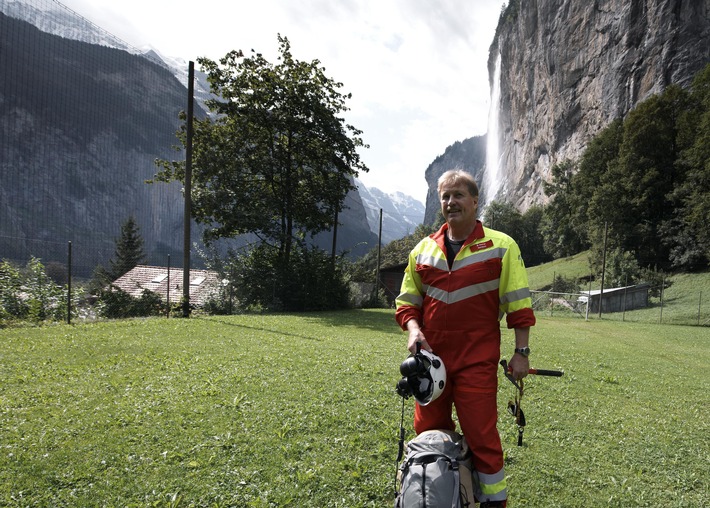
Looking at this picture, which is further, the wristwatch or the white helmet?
the wristwatch

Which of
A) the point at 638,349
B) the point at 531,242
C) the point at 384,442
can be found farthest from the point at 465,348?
the point at 531,242

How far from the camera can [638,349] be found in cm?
1466

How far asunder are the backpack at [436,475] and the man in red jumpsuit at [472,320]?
18cm

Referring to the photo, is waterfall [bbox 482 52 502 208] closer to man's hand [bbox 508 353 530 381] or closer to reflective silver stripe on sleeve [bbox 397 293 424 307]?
reflective silver stripe on sleeve [bbox 397 293 424 307]

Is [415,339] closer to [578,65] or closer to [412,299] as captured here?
[412,299]

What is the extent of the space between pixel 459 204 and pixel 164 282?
20.4 meters

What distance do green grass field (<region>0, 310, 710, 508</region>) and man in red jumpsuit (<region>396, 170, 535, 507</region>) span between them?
1.21m

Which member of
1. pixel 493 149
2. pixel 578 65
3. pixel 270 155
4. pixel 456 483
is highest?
pixel 493 149

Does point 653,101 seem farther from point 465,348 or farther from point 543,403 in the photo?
point 465,348

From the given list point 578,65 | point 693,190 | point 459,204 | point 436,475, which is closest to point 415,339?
point 436,475

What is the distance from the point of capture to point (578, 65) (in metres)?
70.8

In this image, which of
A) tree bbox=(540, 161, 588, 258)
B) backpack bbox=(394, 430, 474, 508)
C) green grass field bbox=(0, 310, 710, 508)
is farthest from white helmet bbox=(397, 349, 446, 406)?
tree bbox=(540, 161, 588, 258)

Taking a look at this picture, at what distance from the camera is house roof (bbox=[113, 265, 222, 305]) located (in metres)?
17.4

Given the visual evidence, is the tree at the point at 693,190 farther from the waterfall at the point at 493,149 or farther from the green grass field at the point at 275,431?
the waterfall at the point at 493,149
